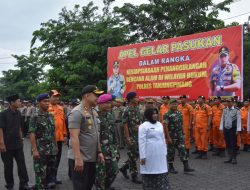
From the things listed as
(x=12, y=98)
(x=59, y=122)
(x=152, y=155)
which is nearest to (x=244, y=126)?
(x=59, y=122)

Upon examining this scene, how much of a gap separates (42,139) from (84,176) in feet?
6.25

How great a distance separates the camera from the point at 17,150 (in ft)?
22.0

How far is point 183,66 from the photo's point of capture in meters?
12.1

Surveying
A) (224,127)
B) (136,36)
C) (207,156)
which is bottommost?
(207,156)

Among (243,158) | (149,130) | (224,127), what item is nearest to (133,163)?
(149,130)

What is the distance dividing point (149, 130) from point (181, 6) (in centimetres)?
1355

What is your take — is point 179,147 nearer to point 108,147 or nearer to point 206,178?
point 206,178

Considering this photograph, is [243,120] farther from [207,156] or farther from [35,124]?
[35,124]

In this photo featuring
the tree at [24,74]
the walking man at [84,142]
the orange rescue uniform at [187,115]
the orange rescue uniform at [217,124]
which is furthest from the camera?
the tree at [24,74]

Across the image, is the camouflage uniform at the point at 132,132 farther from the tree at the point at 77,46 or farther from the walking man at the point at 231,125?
the tree at the point at 77,46

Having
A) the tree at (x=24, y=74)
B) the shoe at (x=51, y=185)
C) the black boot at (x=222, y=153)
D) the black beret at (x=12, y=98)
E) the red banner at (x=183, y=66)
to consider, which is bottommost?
the shoe at (x=51, y=185)

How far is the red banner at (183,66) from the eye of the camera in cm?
1051

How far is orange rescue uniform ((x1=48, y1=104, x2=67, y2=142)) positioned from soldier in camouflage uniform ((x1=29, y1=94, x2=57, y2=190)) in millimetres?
1438

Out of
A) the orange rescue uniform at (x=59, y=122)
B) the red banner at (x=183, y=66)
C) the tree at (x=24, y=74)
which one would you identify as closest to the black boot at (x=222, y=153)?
the red banner at (x=183, y=66)
